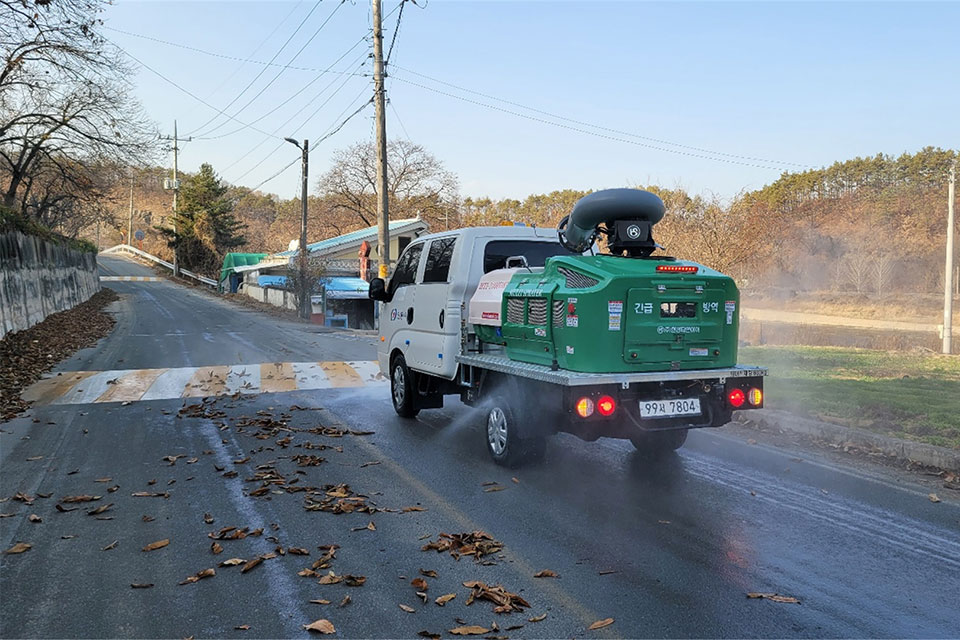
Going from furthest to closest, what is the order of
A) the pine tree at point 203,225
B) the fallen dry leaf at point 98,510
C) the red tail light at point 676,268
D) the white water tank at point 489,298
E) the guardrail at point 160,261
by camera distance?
the pine tree at point 203,225 < the guardrail at point 160,261 < the white water tank at point 489,298 < the red tail light at point 676,268 < the fallen dry leaf at point 98,510

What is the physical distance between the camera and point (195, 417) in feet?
28.9

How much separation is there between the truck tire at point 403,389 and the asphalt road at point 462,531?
1.55 ft

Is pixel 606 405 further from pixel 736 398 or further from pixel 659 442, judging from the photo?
pixel 659 442

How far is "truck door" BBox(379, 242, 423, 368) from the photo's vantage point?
854cm

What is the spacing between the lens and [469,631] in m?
3.39

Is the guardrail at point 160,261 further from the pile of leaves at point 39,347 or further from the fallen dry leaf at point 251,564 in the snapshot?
the fallen dry leaf at point 251,564

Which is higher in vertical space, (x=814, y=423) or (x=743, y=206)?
(x=743, y=206)

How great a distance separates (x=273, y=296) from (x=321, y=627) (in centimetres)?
3563

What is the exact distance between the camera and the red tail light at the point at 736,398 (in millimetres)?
5969

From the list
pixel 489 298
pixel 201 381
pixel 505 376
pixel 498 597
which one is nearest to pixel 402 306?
pixel 489 298

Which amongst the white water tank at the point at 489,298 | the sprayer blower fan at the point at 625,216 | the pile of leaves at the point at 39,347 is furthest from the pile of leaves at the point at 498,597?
the pile of leaves at the point at 39,347

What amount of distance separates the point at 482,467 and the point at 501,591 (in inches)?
105

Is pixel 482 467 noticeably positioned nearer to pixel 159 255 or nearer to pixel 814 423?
pixel 814 423

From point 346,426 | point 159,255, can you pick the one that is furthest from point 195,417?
point 159,255
